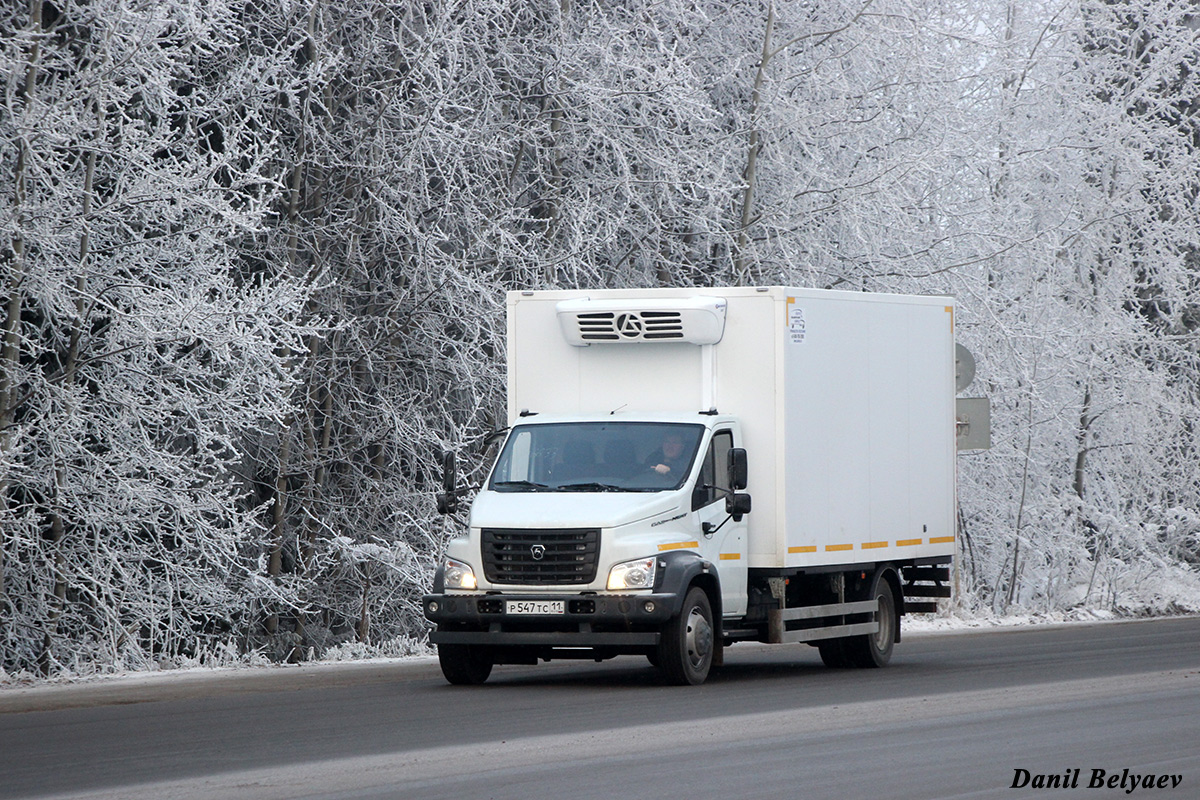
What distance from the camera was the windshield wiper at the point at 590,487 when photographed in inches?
616

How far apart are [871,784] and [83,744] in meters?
5.19

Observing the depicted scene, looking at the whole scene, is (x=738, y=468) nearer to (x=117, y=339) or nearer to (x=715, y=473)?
(x=715, y=473)

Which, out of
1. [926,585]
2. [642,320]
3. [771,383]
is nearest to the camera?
[771,383]

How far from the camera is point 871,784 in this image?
970 centimetres

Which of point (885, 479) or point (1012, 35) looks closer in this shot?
point (885, 479)

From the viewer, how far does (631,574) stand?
15.0 m

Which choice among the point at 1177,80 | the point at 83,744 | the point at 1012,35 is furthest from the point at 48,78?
the point at 1177,80

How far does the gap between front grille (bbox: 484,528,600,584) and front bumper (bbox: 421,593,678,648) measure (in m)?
0.19

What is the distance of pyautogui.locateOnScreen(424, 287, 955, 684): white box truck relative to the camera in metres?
15.1

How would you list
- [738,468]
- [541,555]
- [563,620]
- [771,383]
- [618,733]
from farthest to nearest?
[771,383] → [738,468] → [541,555] → [563,620] → [618,733]

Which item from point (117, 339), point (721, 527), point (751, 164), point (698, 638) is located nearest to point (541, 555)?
point (698, 638)

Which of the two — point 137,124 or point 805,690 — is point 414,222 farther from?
point 805,690

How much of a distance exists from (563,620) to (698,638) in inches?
49.0

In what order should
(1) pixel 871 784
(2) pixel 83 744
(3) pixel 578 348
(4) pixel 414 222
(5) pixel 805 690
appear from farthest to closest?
(4) pixel 414 222
(3) pixel 578 348
(5) pixel 805 690
(2) pixel 83 744
(1) pixel 871 784
